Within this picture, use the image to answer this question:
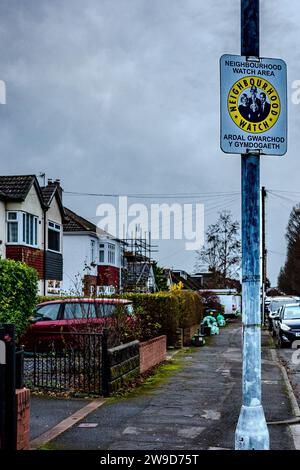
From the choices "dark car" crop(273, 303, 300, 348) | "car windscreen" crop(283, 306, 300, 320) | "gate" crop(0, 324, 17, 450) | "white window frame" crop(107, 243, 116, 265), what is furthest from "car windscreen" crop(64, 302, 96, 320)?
"white window frame" crop(107, 243, 116, 265)

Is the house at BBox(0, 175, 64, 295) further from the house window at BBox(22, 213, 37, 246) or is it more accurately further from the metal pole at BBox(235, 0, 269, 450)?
the metal pole at BBox(235, 0, 269, 450)

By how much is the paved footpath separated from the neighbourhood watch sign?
148 inches

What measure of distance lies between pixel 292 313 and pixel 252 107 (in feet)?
73.8

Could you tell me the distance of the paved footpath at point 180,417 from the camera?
334 inches

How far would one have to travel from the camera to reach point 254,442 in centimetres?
617

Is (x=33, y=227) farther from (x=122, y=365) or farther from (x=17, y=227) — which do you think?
(x=122, y=365)

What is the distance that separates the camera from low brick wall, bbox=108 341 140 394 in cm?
1214

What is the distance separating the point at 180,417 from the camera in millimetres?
10305

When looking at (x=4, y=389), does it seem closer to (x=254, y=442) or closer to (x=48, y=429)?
(x=254, y=442)

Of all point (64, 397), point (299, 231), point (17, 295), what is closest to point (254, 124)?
point (64, 397)

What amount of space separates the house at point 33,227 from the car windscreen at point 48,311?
1273cm

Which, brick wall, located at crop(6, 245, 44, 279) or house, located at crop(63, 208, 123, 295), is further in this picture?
house, located at crop(63, 208, 123, 295)

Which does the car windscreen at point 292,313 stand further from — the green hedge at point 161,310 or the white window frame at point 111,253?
the white window frame at point 111,253

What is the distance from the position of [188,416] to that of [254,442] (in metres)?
4.35
